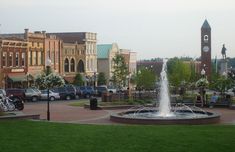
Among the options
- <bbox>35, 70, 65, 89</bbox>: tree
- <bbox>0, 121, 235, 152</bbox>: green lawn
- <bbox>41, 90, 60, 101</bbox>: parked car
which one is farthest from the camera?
<bbox>35, 70, 65, 89</bbox>: tree

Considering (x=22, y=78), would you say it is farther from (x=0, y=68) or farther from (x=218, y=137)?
(x=218, y=137)

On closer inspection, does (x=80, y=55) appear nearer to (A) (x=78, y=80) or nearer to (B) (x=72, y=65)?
(B) (x=72, y=65)

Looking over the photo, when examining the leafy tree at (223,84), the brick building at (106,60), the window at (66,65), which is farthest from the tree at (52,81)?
the brick building at (106,60)

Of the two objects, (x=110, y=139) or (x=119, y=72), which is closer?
(x=110, y=139)

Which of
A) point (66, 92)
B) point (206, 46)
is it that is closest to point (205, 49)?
point (206, 46)

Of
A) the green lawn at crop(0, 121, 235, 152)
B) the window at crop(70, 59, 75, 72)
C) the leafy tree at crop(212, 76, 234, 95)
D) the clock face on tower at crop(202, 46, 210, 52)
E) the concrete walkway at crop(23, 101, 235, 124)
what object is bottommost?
the concrete walkway at crop(23, 101, 235, 124)

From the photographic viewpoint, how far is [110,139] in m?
17.7

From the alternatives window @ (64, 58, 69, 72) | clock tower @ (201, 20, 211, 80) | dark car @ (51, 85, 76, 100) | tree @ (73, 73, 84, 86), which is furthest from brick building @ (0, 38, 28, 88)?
clock tower @ (201, 20, 211, 80)

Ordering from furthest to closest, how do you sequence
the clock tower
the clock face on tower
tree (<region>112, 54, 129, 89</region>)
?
1. the clock face on tower
2. the clock tower
3. tree (<region>112, 54, 129, 89</region>)

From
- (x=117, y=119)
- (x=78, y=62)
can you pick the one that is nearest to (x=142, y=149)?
(x=117, y=119)

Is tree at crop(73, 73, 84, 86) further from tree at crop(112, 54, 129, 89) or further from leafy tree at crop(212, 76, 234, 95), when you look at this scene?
leafy tree at crop(212, 76, 234, 95)

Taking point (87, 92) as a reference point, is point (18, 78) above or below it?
above

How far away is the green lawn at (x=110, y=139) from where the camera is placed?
15930 millimetres

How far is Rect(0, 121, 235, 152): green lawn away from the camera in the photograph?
52.3 ft
